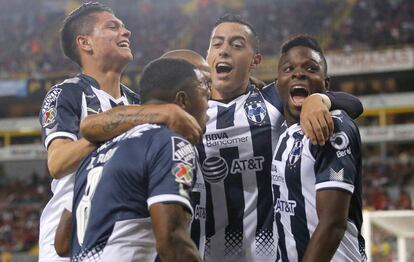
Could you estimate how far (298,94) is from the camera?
12.5 ft

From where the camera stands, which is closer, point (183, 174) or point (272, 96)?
point (183, 174)

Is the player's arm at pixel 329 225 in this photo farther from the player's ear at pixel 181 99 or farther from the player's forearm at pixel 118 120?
the player's forearm at pixel 118 120

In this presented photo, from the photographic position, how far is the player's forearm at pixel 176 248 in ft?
8.86

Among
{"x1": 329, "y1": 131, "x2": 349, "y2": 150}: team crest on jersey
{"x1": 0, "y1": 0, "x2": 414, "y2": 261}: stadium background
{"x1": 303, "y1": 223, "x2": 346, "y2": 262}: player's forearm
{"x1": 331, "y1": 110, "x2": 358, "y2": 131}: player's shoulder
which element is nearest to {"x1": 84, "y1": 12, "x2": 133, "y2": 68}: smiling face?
{"x1": 331, "y1": 110, "x2": 358, "y2": 131}: player's shoulder

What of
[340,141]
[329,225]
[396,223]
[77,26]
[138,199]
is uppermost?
[77,26]

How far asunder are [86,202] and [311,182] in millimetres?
1139

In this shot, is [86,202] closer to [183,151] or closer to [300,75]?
[183,151]

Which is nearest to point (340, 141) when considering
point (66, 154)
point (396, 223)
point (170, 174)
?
point (170, 174)

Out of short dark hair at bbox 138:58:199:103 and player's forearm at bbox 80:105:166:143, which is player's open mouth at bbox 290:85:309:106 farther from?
player's forearm at bbox 80:105:166:143

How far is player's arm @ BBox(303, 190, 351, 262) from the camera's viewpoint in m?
3.25

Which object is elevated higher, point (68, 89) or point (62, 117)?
point (68, 89)

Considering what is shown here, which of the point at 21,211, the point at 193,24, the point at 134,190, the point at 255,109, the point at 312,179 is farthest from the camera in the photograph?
the point at 193,24

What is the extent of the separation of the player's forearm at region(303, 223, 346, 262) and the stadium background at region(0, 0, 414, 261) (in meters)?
16.4

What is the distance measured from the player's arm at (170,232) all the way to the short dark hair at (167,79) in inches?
21.1
